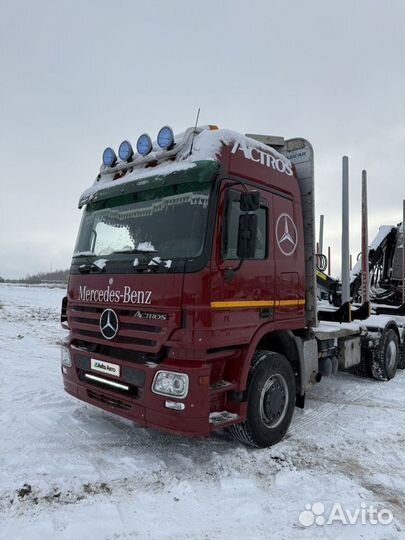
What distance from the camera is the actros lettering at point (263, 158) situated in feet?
13.8

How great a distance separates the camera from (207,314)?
11.8 feet

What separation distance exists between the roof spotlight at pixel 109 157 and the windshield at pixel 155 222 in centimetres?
53

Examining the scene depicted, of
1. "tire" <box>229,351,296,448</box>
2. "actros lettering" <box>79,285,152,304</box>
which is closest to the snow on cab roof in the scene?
"actros lettering" <box>79,285,152,304</box>

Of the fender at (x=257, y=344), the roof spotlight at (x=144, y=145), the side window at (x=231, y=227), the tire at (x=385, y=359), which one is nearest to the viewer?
the side window at (x=231, y=227)

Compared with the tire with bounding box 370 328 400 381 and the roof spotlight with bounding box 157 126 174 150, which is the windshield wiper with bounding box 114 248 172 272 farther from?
the tire with bounding box 370 328 400 381

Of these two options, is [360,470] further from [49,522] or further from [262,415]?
[49,522]

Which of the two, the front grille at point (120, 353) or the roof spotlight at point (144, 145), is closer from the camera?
the front grille at point (120, 353)

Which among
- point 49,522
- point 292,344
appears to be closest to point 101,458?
point 49,522

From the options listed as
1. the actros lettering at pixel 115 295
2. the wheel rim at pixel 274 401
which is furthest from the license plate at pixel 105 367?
the wheel rim at pixel 274 401

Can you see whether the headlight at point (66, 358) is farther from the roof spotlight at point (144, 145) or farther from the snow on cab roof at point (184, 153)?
the roof spotlight at point (144, 145)

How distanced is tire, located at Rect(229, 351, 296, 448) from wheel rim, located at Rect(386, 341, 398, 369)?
360 cm

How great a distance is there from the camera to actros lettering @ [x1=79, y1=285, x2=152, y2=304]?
385cm

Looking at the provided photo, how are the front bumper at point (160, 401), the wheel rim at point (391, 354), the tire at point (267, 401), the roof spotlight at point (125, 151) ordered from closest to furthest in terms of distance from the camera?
1. the front bumper at point (160, 401)
2. the tire at point (267, 401)
3. the roof spotlight at point (125, 151)
4. the wheel rim at point (391, 354)

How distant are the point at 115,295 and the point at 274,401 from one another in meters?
2.03
